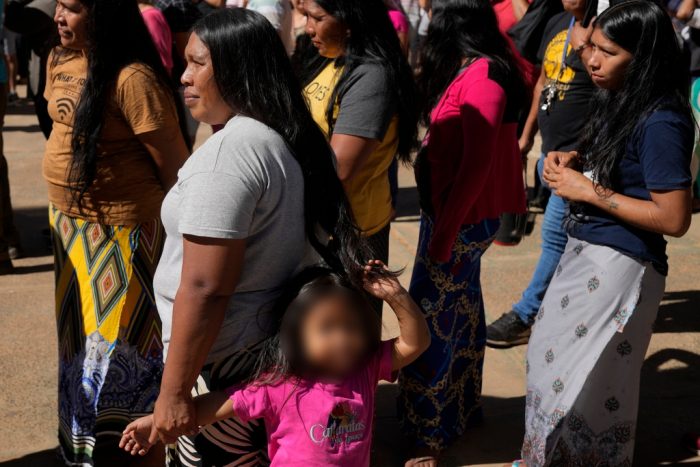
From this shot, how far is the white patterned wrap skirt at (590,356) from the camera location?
2.76 metres

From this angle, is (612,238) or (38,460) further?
(38,460)

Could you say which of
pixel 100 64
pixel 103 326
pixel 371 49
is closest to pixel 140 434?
pixel 103 326

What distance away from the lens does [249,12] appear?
7.05ft

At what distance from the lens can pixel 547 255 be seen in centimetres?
425

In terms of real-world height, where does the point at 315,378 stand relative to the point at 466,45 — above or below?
below

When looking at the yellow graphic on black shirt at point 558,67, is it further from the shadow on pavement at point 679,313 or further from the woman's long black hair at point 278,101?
the woman's long black hair at point 278,101

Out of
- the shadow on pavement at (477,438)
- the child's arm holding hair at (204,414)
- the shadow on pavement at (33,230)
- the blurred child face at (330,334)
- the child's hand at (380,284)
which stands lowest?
the shadow on pavement at (33,230)

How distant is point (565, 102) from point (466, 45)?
109 cm

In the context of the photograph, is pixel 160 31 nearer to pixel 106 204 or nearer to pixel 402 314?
pixel 106 204

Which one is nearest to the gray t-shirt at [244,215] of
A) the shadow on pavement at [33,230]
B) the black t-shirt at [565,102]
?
the black t-shirt at [565,102]

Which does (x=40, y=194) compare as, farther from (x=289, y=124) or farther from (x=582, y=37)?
(x=289, y=124)

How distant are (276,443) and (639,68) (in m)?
1.51

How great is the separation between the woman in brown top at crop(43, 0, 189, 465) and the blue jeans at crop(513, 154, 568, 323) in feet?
5.90

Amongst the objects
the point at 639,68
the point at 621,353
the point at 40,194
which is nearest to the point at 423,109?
the point at 639,68
